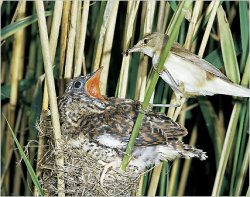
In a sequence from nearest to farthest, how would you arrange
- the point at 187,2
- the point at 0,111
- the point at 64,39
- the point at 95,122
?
the point at 187,2 → the point at 95,122 → the point at 64,39 → the point at 0,111

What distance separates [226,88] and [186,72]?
17 cm

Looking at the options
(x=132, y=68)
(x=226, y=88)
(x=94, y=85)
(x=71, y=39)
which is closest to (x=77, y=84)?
(x=94, y=85)

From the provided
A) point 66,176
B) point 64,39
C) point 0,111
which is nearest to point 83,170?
point 66,176

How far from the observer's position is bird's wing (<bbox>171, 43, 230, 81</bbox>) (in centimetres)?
249

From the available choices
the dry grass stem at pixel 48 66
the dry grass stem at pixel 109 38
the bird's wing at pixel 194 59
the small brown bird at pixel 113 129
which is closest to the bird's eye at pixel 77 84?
the small brown bird at pixel 113 129

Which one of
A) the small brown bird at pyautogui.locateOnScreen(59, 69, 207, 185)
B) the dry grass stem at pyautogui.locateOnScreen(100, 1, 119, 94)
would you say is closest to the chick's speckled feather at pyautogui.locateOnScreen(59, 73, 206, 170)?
the small brown bird at pyautogui.locateOnScreen(59, 69, 207, 185)

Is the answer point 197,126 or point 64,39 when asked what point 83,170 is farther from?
point 197,126

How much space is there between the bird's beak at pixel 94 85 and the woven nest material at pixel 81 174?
7.8 inches

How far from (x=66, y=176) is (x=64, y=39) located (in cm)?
57

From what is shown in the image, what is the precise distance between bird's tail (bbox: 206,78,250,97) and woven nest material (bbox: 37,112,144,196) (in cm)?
45

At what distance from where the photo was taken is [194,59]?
252cm

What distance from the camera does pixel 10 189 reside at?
3.59m

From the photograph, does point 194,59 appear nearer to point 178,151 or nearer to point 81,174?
point 178,151

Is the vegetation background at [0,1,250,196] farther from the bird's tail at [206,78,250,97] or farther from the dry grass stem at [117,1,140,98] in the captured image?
the bird's tail at [206,78,250,97]
